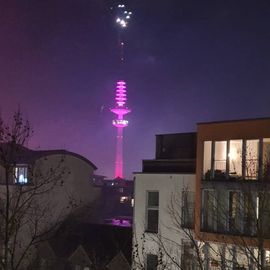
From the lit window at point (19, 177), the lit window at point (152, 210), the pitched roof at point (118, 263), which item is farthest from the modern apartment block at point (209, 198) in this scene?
the lit window at point (19, 177)

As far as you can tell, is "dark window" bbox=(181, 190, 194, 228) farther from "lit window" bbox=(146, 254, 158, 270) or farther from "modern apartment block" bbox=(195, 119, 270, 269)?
"lit window" bbox=(146, 254, 158, 270)

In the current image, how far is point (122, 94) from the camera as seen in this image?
113m

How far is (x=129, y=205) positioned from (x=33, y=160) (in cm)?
2178

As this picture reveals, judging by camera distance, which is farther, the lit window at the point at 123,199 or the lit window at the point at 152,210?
the lit window at the point at 123,199

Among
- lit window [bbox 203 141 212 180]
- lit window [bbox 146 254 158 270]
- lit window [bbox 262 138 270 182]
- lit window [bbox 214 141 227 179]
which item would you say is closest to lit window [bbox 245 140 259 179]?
lit window [bbox 262 138 270 182]

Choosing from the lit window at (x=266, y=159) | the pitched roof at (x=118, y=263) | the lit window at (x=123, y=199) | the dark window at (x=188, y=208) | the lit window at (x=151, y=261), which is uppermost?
the lit window at (x=266, y=159)

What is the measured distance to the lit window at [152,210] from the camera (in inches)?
1184

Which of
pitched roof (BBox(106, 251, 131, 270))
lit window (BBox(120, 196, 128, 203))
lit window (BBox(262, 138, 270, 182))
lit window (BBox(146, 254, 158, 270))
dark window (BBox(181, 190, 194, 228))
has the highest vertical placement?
lit window (BBox(262, 138, 270, 182))

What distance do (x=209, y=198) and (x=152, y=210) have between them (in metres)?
4.30

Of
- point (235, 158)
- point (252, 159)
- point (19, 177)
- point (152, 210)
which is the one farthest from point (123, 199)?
point (19, 177)

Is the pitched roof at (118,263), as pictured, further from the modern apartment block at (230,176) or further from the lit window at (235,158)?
the lit window at (235,158)

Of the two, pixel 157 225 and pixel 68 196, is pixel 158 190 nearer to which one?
pixel 157 225

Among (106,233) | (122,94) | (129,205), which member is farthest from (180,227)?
(122,94)

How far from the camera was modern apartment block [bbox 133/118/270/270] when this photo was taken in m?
24.1
